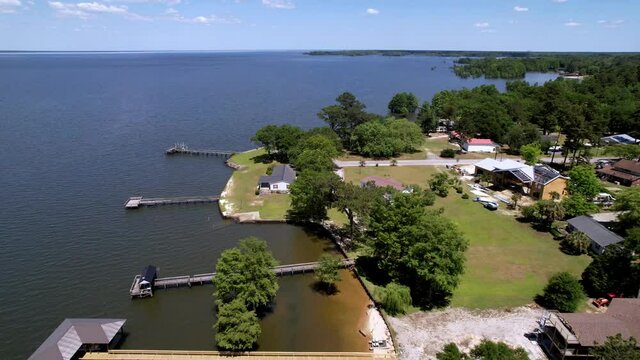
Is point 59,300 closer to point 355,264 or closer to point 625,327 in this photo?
point 355,264

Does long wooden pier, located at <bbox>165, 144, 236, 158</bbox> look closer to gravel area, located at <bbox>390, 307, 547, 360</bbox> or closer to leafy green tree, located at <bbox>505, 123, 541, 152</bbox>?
leafy green tree, located at <bbox>505, 123, 541, 152</bbox>

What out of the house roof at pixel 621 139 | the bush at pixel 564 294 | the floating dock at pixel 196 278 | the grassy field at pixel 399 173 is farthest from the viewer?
the house roof at pixel 621 139

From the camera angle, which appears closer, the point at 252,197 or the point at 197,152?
the point at 252,197

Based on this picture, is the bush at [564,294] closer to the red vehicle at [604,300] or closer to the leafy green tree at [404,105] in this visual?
the red vehicle at [604,300]

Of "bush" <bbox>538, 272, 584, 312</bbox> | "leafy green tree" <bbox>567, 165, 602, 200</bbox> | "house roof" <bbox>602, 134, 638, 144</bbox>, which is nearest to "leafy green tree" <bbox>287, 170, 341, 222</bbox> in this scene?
"bush" <bbox>538, 272, 584, 312</bbox>

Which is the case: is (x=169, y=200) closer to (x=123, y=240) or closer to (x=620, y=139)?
(x=123, y=240)

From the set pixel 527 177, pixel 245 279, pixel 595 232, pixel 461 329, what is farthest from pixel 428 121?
pixel 245 279

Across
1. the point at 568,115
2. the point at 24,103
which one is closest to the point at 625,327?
the point at 568,115

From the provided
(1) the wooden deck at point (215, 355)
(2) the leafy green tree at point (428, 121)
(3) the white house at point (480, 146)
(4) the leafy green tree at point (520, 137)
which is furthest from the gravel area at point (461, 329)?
(2) the leafy green tree at point (428, 121)
